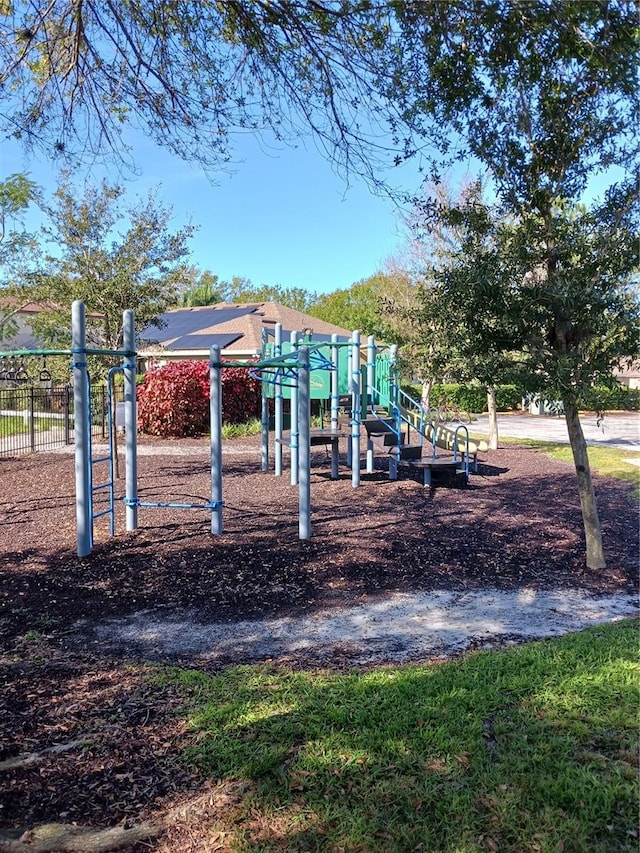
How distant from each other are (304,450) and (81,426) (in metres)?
2.28

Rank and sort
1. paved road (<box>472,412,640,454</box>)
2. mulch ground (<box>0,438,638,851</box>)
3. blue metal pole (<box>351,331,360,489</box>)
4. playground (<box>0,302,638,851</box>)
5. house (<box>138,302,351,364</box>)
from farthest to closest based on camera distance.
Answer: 1. house (<box>138,302,351,364</box>)
2. paved road (<box>472,412,640,454</box>)
3. blue metal pole (<box>351,331,360,489</box>)
4. playground (<box>0,302,638,851</box>)
5. mulch ground (<box>0,438,638,851</box>)

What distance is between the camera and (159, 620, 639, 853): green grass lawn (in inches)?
86.5

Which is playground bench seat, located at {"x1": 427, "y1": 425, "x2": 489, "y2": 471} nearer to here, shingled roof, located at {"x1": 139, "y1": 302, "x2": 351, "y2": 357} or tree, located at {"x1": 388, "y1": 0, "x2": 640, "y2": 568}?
shingled roof, located at {"x1": 139, "y1": 302, "x2": 351, "y2": 357}

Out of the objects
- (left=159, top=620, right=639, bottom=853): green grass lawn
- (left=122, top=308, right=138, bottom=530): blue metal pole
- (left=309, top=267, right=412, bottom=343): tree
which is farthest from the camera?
(left=309, top=267, right=412, bottom=343): tree

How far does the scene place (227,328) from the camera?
→ 2450 cm

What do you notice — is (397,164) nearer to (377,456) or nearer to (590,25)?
(590,25)

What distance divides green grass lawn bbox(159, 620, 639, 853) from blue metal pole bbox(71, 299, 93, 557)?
2943mm

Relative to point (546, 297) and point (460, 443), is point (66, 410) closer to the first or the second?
point (460, 443)

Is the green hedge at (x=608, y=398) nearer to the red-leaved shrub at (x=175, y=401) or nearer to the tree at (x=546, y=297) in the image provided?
the tree at (x=546, y=297)

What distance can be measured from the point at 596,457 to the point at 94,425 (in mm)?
13505

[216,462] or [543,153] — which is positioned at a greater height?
[543,153]

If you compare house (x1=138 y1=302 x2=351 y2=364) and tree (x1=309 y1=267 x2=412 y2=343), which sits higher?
tree (x1=309 y1=267 x2=412 y2=343)

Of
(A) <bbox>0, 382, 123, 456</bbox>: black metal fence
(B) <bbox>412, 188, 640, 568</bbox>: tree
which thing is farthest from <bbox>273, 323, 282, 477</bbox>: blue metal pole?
(B) <bbox>412, 188, 640, 568</bbox>: tree

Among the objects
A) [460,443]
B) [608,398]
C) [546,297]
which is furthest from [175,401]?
[608,398]
